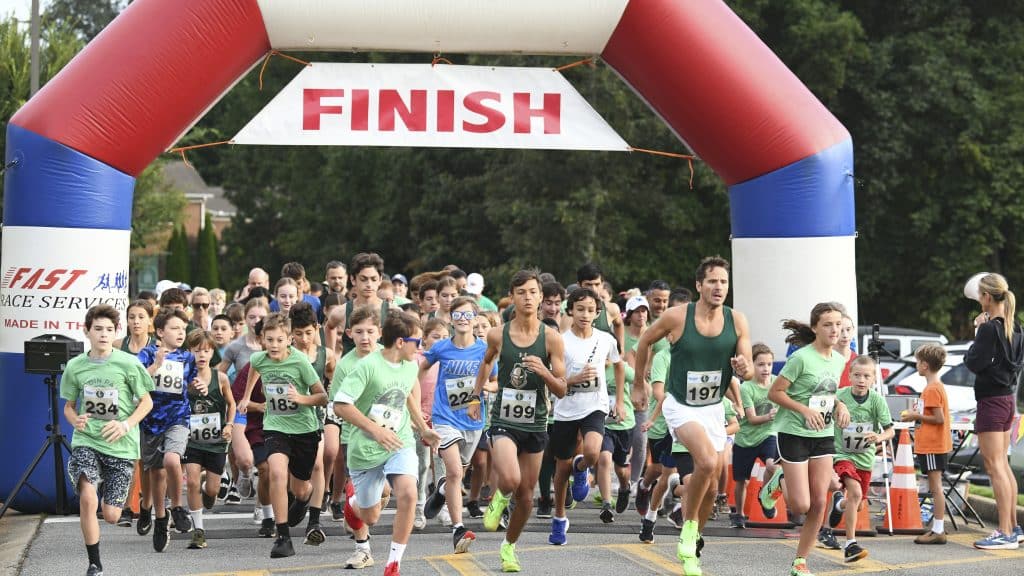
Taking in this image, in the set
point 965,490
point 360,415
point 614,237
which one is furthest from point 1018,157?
point 360,415

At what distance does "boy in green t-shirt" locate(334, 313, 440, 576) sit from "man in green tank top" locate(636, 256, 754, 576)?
154cm

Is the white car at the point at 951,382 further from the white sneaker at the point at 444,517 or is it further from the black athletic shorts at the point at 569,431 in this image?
the white sneaker at the point at 444,517

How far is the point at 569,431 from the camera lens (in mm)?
10695

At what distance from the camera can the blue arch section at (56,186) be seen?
11.7 m

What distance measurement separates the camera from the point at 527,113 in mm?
12719

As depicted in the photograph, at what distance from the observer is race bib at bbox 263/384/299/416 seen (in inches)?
383

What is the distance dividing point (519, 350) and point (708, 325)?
1212 mm

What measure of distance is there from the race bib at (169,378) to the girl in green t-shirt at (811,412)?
4.07 metres

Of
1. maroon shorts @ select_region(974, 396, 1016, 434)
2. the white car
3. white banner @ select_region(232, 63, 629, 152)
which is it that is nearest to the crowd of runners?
maroon shorts @ select_region(974, 396, 1016, 434)

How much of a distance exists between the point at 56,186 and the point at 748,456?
5.87 meters

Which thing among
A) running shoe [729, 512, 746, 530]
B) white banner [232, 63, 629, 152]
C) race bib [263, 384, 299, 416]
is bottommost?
running shoe [729, 512, 746, 530]

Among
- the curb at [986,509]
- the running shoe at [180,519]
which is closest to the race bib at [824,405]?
the curb at [986,509]

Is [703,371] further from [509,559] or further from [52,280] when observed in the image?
[52,280]

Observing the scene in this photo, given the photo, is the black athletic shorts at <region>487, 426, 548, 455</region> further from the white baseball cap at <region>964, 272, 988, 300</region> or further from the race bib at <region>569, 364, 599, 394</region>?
the white baseball cap at <region>964, 272, 988, 300</region>
